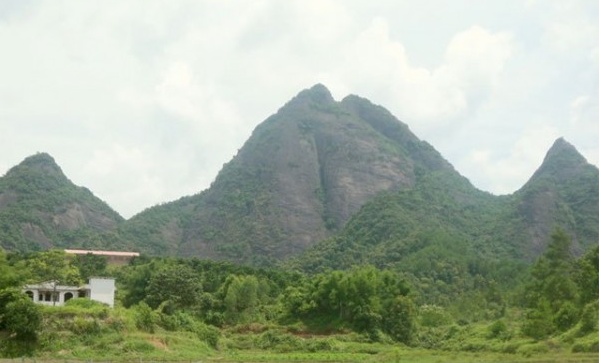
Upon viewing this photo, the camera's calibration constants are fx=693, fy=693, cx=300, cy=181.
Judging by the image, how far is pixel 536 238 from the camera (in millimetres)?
78438

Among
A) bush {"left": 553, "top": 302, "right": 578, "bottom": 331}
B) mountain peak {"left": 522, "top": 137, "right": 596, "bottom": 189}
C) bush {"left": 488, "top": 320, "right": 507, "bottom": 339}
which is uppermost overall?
mountain peak {"left": 522, "top": 137, "right": 596, "bottom": 189}

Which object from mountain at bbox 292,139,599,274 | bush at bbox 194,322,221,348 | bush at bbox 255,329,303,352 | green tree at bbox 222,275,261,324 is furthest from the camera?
mountain at bbox 292,139,599,274

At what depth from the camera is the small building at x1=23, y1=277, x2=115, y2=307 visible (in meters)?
39.0

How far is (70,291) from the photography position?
40375 millimetres

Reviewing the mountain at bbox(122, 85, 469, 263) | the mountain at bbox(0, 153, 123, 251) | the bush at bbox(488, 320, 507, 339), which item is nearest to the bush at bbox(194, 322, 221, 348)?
the bush at bbox(488, 320, 507, 339)

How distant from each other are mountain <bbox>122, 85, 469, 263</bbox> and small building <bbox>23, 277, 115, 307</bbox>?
4458cm

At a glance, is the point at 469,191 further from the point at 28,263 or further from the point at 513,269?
the point at 28,263

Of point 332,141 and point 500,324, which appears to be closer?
point 500,324

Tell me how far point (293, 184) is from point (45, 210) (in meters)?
32.5

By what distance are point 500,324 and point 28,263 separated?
28734 millimetres

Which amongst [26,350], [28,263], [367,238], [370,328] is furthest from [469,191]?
[26,350]

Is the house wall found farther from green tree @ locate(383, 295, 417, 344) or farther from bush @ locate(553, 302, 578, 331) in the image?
bush @ locate(553, 302, 578, 331)

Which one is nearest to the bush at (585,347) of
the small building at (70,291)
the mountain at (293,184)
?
the small building at (70,291)

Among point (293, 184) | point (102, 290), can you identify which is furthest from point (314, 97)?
point (102, 290)
